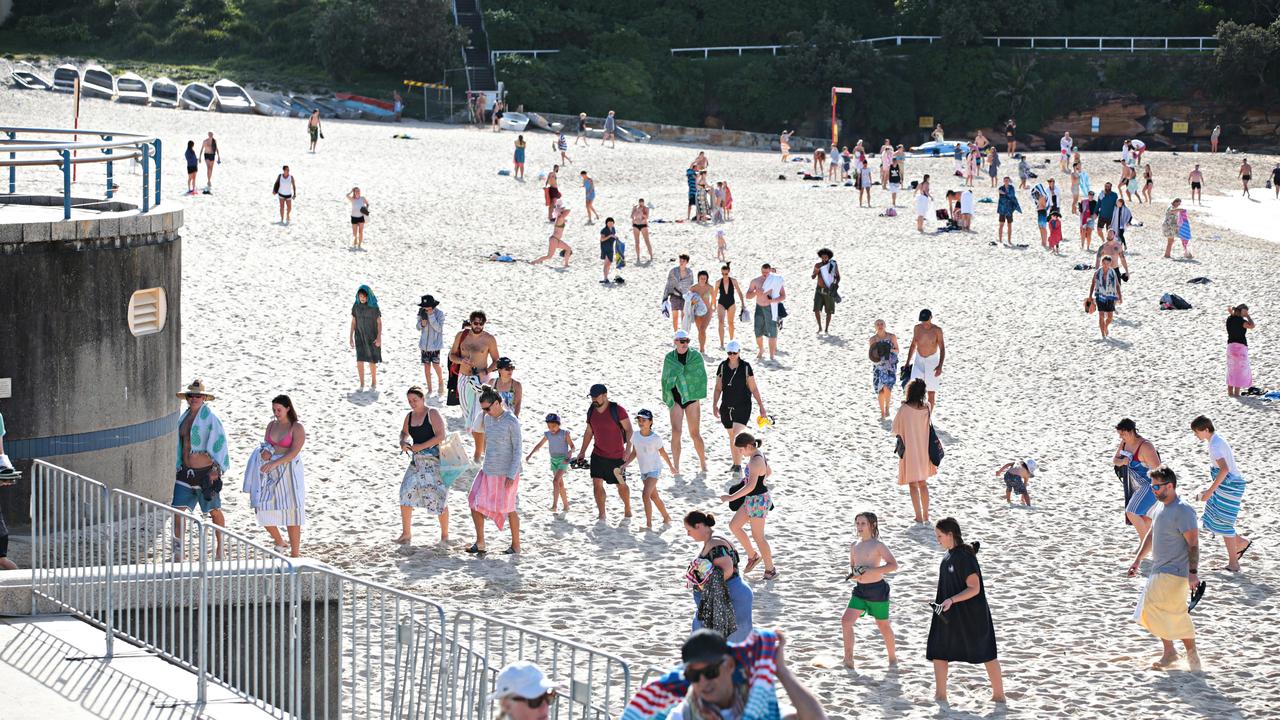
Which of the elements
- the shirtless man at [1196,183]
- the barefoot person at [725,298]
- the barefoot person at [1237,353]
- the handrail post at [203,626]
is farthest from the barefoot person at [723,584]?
the shirtless man at [1196,183]

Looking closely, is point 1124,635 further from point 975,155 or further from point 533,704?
point 975,155

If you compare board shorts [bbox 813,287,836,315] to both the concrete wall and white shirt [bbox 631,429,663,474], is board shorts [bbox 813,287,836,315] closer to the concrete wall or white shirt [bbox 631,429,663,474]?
white shirt [bbox 631,429,663,474]

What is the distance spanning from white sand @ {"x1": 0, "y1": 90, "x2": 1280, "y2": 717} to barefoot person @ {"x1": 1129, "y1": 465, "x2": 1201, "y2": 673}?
26 centimetres

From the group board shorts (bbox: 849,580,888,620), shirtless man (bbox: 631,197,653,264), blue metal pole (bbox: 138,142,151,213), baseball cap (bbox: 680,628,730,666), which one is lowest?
board shorts (bbox: 849,580,888,620)

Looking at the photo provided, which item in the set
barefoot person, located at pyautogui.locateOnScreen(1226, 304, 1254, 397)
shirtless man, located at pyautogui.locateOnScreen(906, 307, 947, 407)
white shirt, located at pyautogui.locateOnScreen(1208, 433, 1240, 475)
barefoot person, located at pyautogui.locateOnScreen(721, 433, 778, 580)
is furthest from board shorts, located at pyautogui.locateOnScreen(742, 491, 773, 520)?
barefoot person, located at pyautogui.locateOnScreen(1226, 304, 1254, 397)

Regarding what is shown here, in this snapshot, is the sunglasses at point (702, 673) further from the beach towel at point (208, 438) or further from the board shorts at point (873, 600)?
the beach towel at point (208, 438)

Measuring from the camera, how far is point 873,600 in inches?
389

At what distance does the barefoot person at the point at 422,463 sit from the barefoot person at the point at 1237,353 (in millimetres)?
10482

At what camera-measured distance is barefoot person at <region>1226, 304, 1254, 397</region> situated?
1858cm

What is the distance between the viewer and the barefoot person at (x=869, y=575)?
9.84 m

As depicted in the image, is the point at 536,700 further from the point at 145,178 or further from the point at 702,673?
the point at 145,178

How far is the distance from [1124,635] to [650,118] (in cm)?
4853

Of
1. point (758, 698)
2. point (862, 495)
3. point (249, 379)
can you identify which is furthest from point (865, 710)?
point (249, 379)

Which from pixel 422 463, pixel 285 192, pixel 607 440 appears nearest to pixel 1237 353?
pixel 607 440
